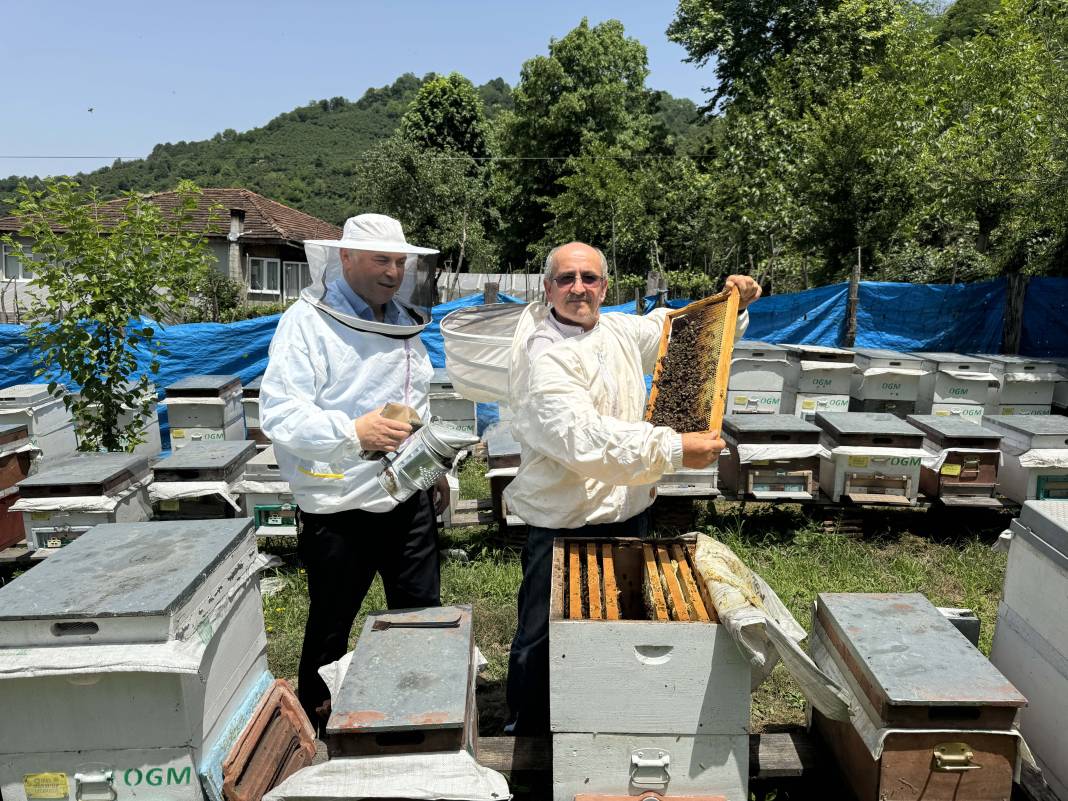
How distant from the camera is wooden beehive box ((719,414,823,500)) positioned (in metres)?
4.72

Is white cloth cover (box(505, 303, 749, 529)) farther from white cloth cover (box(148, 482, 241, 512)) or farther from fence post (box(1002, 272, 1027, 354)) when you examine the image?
fence post (box(1002, 272, 1027, 354))

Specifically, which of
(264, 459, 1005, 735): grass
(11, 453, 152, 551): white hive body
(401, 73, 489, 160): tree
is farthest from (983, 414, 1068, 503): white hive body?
(401, 73, 489, 160): tree

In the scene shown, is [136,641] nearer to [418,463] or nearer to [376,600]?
[418,463]

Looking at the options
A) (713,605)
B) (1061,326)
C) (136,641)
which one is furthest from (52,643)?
(1061,326)

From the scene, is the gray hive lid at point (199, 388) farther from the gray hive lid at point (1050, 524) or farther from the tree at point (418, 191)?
the tree at point (418, 191)

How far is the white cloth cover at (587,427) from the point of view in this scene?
1975mm

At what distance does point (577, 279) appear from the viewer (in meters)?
2.31

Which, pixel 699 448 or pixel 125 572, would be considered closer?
pixel 125 572

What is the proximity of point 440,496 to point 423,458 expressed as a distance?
2.53 ft

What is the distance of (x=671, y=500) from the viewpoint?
480 centimetres

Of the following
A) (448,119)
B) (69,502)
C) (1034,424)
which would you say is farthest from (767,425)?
(448,119)

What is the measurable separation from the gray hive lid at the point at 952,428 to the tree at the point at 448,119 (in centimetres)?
2943

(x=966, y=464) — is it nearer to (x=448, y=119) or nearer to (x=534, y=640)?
(x=534, y=640)

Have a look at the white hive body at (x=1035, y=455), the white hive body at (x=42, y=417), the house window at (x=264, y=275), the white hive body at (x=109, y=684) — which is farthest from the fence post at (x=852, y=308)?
the house window at (x=264, y=275)
